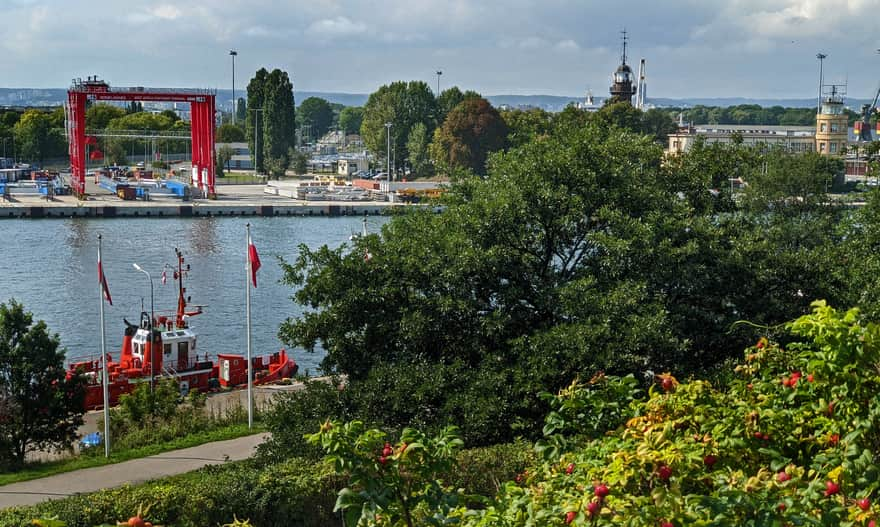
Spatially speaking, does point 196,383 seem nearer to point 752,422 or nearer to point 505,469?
point 505,469

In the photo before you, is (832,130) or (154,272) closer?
(154,272)

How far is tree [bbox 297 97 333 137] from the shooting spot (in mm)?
153288

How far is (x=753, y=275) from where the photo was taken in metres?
12.9

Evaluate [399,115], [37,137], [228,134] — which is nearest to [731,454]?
[399,115]

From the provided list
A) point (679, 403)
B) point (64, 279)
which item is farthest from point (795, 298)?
point (64, 279)

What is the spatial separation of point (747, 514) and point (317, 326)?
891 centimetres

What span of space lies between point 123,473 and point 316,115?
477 feet

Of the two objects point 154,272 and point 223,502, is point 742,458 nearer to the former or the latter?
point 223,502

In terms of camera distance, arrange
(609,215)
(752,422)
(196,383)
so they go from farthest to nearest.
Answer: (196,383) < (609,215) < (752,422)

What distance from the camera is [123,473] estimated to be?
43.4ft

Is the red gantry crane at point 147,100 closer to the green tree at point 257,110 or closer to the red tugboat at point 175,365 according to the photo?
the green tree at point 257,110

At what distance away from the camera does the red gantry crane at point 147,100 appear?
59.0m

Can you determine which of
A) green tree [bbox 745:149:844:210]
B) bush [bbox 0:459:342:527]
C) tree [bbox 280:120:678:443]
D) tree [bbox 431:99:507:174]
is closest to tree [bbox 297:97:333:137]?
tree [bbox 431:99:507:174]

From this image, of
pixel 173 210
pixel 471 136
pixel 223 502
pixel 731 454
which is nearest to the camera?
pixel 731 454
